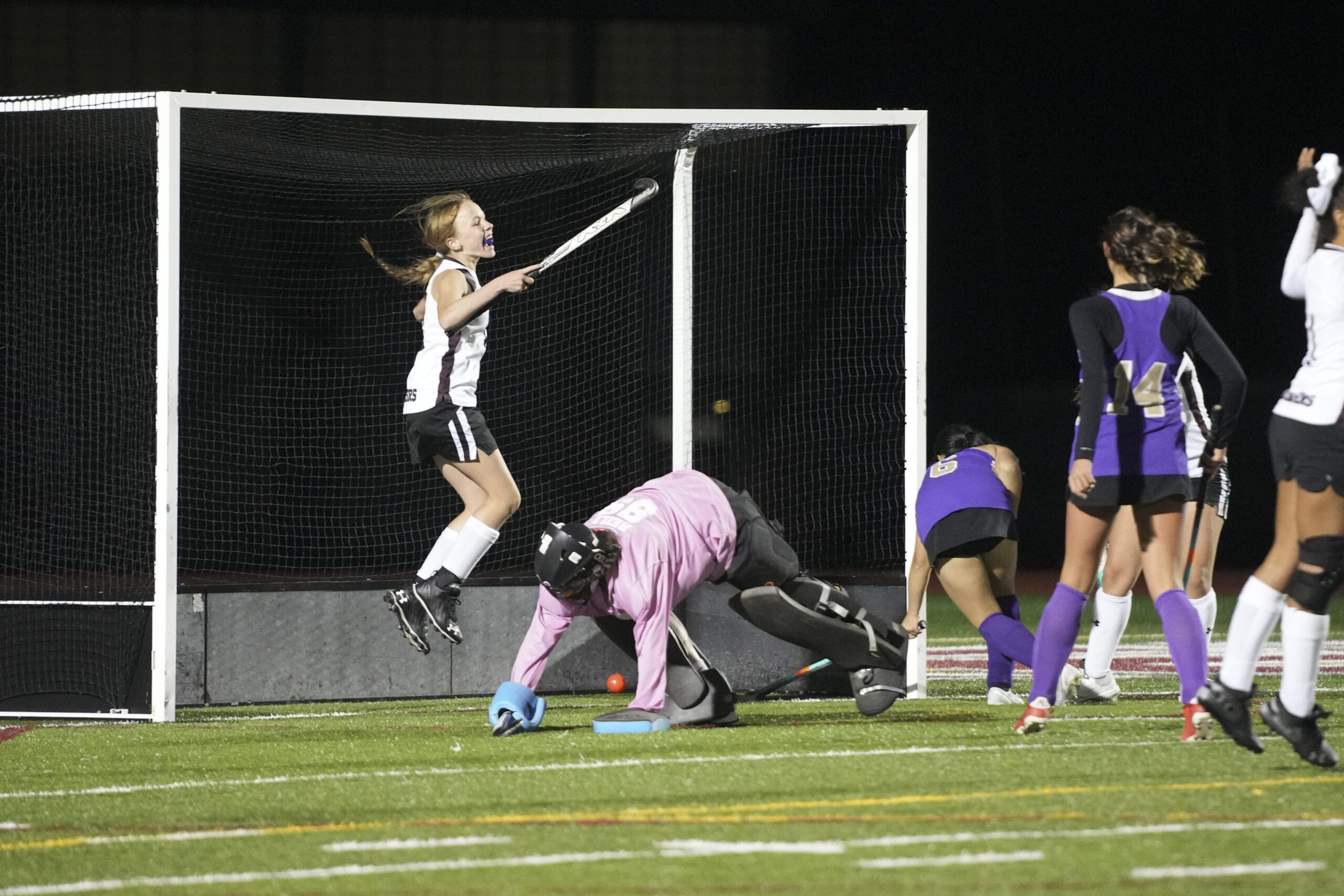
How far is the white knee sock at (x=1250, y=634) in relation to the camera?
179 inches

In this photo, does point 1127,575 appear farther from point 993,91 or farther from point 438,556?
point 993,91

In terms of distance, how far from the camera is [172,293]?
21.9 feet

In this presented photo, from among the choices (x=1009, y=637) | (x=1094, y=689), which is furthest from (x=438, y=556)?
(x=1094, y=689)

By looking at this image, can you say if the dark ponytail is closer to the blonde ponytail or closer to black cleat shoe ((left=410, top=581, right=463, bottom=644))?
black cleat shoe ((left=410, top=581, right=463, bottom=644))

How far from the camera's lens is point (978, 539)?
6.23 m

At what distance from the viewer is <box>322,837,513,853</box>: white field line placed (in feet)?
11.9

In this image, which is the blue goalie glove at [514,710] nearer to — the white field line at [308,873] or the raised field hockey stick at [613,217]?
the raised field hockey stick at [613,217]

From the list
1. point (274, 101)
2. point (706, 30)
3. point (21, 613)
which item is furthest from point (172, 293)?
point (706, 30)

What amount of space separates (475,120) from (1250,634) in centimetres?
382

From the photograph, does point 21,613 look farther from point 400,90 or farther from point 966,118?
point 966,118

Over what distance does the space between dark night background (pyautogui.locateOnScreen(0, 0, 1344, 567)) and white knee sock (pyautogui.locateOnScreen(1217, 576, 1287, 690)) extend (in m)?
12.7

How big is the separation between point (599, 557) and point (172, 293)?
88.2 inches

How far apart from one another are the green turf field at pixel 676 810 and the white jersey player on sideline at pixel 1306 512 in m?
0.17

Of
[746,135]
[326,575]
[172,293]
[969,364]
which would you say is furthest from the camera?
[969,364]
